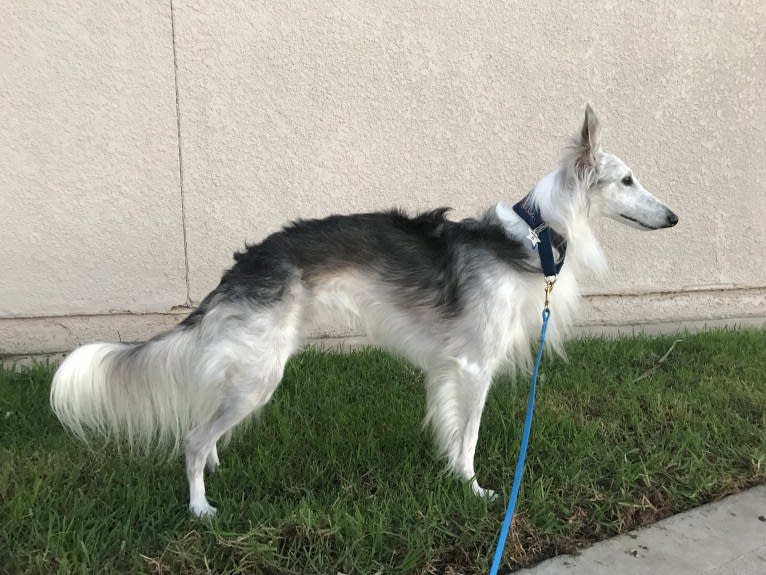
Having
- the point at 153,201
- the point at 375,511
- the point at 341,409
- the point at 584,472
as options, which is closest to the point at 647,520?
the point at 584,472

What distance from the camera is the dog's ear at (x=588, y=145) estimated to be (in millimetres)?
2518

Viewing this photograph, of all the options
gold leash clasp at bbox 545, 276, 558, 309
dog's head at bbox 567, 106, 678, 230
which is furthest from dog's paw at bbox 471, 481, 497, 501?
dog's head at bbox 567, 106, 678, 230

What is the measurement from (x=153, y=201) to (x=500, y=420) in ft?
10.1

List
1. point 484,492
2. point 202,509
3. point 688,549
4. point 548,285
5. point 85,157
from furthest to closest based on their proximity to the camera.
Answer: point 85,157 → point 548,285 → point 484,492 → point 202,509 → point 688,549

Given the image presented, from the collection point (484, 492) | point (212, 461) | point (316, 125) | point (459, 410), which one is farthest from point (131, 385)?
point (316, 125)

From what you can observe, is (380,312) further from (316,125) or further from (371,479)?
(316,125)

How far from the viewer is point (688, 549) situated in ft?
7.34

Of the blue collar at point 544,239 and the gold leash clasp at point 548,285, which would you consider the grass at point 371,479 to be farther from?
the blue collar at point 544,239

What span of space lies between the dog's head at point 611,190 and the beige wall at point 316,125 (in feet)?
7.24

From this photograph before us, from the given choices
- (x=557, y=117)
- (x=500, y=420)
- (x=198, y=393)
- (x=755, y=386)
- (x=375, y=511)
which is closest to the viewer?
(x=375, y=511)

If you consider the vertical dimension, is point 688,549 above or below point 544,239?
below

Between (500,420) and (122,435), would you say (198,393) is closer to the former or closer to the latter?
(122,435)

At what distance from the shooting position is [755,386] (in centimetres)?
370

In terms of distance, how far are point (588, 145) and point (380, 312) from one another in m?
1.24
